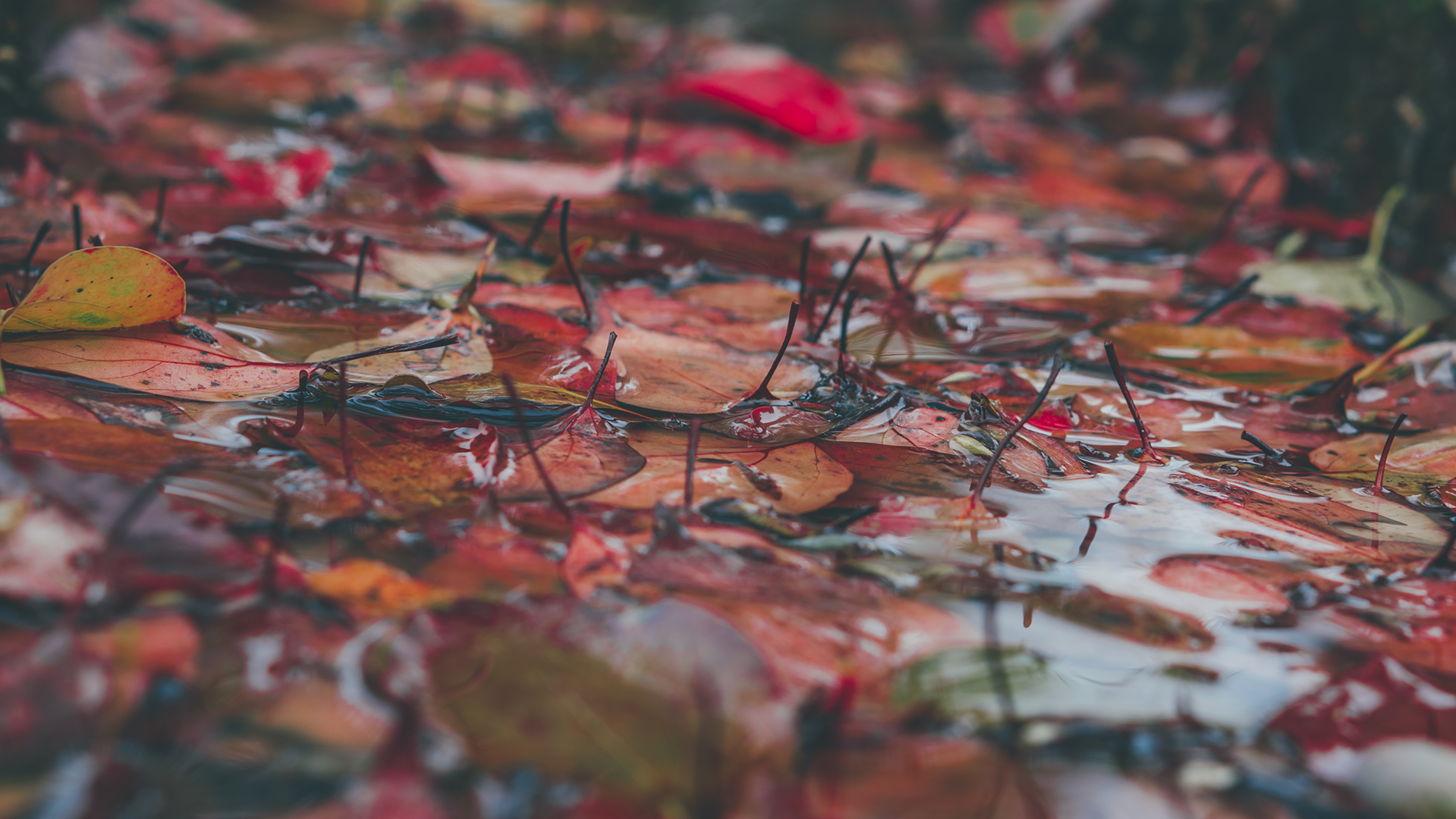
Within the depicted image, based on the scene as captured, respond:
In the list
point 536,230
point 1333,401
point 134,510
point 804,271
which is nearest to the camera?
point 134,510

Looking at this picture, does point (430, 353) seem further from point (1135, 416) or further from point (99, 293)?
point (1135, 416)

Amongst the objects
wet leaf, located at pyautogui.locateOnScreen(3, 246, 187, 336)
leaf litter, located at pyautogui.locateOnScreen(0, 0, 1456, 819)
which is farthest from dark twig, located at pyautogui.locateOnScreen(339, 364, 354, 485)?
wet leaf, located at pyautogui.locateOnScreen(3, 246, 187, 336)

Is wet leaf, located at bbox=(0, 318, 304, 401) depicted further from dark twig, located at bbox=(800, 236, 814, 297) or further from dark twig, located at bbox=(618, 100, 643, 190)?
dark twig, located at bbox=(618, 100, 643, 190)

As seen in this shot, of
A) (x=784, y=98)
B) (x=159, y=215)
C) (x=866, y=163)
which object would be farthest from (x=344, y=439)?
(x=784, y=98)

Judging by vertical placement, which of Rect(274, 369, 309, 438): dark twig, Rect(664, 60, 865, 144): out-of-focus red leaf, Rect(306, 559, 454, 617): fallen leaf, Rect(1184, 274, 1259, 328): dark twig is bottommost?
Rect(306, 559, 454, 617): fallen leaf

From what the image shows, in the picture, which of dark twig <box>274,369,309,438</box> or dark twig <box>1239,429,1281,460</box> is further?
dark twig <box>1239,429,1281,460</box>

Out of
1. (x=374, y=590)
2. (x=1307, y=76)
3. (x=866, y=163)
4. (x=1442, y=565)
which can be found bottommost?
(x=374, y=590)

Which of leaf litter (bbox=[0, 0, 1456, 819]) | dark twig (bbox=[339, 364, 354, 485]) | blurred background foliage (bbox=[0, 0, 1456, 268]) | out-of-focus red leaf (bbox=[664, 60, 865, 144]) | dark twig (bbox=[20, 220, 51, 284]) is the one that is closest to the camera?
leaf litter (bbox=[0, 0, 1456, 819])

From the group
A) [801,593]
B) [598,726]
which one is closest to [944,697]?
[801,593]

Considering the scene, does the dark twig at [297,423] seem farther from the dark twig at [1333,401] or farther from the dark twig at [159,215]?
the dark twig at [1333,401]
